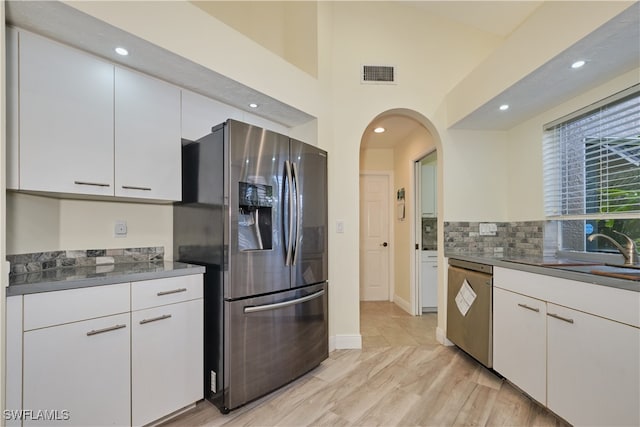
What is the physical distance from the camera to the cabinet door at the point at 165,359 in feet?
5.42

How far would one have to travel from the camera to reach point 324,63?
288 centimetres

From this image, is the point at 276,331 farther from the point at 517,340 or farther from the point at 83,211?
the point at 517,340

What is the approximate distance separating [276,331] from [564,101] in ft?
9.33

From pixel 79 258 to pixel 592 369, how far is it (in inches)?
118

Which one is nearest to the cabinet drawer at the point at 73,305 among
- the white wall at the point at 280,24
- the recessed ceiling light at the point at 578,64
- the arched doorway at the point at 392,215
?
the white wall at the point at 280,24

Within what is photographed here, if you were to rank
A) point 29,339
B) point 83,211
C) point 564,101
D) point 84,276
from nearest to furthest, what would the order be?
point 29,339, point 84,276, point 83,211, point 564,101

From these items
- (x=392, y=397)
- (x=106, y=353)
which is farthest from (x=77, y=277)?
(x=392, y=397)

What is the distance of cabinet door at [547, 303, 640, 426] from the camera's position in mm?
1411

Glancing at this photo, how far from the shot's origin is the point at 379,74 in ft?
10.0

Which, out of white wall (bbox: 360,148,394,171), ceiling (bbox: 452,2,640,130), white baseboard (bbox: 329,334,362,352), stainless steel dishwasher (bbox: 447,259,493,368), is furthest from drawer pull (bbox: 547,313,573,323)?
white wall (bbox: 360,148,394,171)

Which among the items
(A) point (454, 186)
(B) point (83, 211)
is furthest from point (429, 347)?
(B) point (83, 211)

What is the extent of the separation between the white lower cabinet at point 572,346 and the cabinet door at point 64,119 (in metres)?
2.70

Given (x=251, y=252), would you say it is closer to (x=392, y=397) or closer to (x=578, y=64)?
(x=392, y=397)

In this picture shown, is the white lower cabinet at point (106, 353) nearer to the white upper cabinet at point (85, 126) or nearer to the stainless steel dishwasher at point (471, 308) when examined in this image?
the white upper cabinet at point (85, 126)
